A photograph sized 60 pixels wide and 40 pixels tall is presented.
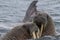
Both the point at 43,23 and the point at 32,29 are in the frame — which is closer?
the point at 32,29

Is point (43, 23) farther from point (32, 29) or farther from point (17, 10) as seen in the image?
point (17, 10)

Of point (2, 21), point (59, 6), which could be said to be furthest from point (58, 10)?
point (2, 21)

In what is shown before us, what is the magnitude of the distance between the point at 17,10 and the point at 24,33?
6782mm

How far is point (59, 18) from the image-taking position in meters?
11.9

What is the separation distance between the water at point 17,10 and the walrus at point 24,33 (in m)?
2.03

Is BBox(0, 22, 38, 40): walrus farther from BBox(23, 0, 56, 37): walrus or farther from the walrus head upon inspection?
BBox(23, 0, 56, 37): walrus

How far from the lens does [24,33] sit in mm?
7582

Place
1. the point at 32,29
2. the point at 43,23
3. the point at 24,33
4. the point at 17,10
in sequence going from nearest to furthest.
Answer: the point at 32,29, the point at 24,33, the point at 43,23, the point at 17,10

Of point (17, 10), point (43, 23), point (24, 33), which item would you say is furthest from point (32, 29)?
point (17, 10)

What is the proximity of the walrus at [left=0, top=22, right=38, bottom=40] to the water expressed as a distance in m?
2.03

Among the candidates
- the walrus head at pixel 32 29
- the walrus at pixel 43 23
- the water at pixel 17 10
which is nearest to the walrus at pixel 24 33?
the walrus head at pixel 32 29

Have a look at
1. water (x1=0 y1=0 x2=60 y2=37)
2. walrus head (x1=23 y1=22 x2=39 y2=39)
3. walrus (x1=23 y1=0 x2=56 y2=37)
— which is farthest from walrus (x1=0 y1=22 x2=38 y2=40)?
water (x1=0 y1=0 x2=60 y2=37)

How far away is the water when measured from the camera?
11.2 meters

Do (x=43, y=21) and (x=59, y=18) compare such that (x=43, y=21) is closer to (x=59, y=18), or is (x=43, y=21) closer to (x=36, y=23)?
(x=36, y=23)
